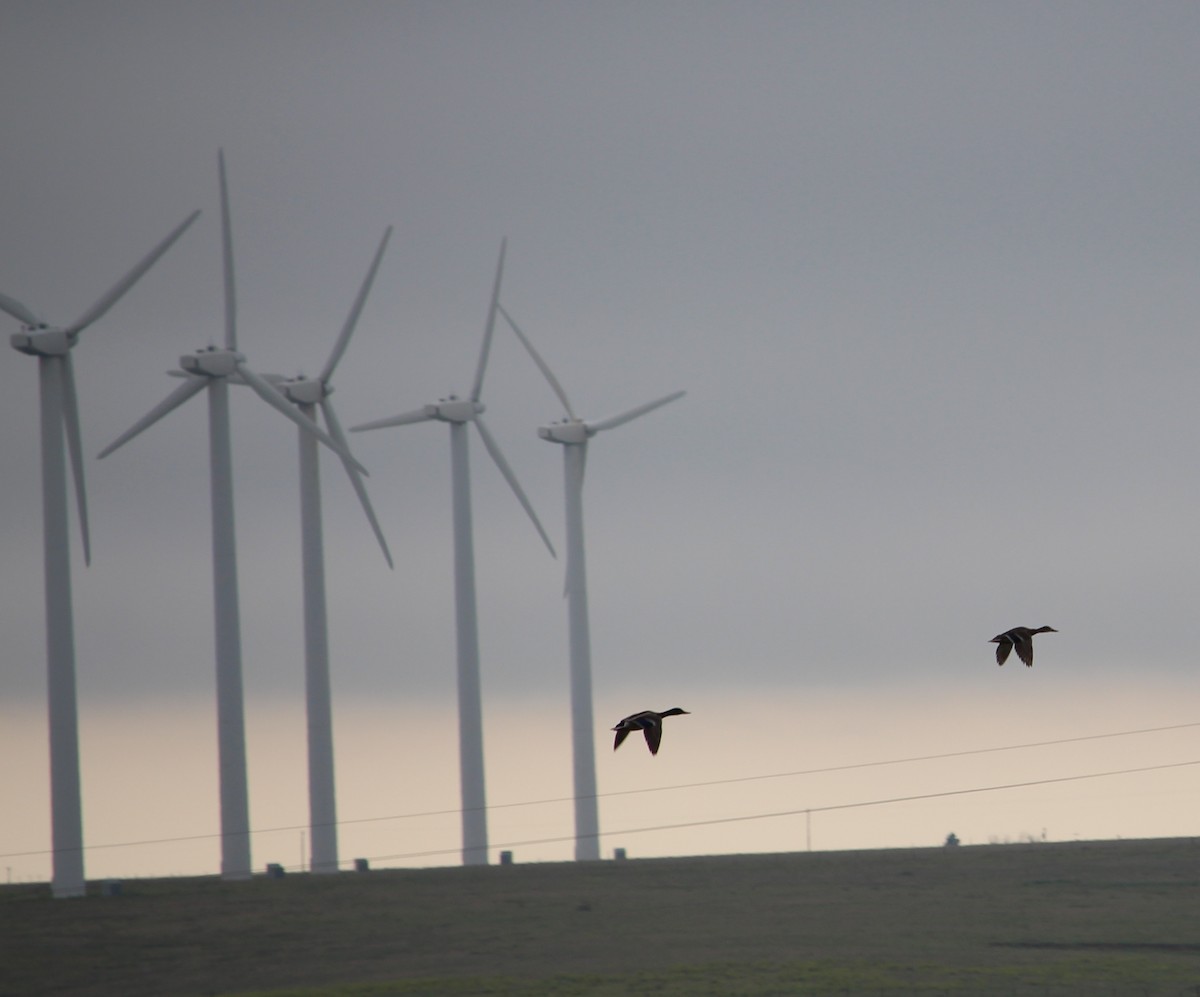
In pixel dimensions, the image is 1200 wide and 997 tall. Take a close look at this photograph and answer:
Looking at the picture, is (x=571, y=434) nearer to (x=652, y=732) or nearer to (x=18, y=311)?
(x=18, y=311)

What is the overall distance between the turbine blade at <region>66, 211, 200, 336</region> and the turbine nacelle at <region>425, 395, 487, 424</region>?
3317 centimetres

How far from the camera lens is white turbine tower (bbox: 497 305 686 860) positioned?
186125 millimetres

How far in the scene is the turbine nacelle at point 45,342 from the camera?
6201 inches

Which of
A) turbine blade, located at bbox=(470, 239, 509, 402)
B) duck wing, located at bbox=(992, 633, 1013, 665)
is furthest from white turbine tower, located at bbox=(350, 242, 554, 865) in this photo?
duck wing, located at bbox=(992, 633, 1013, 665)

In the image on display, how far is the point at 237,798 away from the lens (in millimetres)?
164500

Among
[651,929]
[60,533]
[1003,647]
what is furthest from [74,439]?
[1003,647]

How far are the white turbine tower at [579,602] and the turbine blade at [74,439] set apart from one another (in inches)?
1496

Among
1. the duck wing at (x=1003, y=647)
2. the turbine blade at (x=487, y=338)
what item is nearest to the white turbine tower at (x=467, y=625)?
the turbine blade at (x=487, y=338)

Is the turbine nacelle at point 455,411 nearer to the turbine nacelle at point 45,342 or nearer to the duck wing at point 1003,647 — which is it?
the turbine nacelle at point 45,342

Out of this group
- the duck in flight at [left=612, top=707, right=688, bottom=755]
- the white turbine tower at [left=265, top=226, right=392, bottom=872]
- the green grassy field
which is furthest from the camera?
the white turbine tower at [left=265, top=226, right=392, bottom=872]

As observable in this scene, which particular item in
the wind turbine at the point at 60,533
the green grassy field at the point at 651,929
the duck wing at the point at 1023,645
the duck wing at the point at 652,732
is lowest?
the green grassy field at the point at 651,929

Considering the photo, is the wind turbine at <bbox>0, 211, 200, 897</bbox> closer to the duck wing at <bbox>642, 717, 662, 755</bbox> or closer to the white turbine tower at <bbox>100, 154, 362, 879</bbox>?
the white turbine tower at <bbox>100, 154, 362, 879</bbox>

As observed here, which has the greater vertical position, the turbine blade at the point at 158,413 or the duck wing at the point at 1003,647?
the turbine blade at the point at 158,413

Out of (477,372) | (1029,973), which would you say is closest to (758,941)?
(1029,973)
